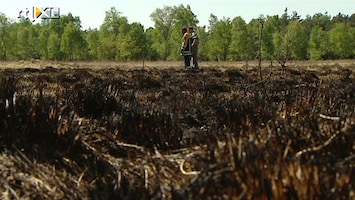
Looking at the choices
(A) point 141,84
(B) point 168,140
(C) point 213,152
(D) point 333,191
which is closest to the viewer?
(D) point 333,191

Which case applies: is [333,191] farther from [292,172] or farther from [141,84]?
[141,84]

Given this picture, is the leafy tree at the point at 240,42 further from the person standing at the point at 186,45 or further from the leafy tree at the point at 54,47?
the person standing at the point at 186,45

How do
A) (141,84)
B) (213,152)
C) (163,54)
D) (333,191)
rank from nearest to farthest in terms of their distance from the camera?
1. (333,191)
2. (213,152)
3. (141,84)
4. (163,54)

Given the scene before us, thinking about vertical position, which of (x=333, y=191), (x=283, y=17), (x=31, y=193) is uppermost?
(x=283, y=17)

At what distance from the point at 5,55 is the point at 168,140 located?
68.4 m

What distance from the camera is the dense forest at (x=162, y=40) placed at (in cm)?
6153

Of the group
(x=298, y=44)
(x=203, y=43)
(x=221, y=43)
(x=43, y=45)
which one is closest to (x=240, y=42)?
(x=221, y=43)

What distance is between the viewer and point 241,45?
197 feet

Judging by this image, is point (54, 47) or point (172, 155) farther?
point (54, 47)

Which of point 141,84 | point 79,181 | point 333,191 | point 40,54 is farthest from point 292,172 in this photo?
point 40,54

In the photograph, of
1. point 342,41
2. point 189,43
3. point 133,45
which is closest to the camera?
point 189,43

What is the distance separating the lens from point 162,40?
237 ft

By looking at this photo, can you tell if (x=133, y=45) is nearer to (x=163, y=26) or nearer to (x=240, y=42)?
(x=240, y=42)

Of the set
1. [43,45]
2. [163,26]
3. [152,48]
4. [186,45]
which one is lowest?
[186,45]
